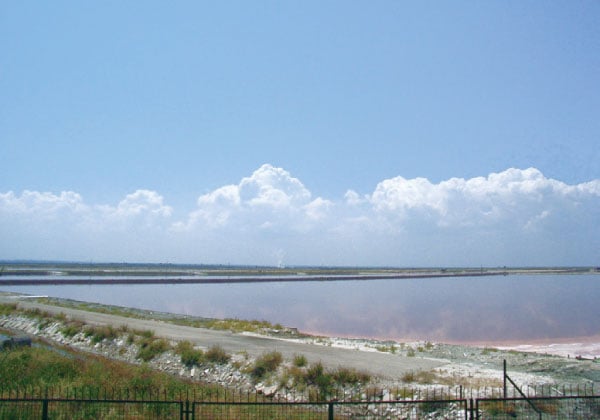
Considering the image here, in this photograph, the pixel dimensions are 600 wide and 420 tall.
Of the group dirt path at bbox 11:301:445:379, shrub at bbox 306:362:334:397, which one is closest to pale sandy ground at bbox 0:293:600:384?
dirt path at bbox 11:301:445:379

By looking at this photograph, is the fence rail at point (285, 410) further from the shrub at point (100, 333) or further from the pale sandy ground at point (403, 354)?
the shrub at point (100, 333)

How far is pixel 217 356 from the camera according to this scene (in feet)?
58.5

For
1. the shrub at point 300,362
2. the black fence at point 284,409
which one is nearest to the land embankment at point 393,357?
the shrub at point 300,362

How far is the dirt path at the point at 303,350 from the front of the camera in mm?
16344

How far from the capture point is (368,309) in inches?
1697

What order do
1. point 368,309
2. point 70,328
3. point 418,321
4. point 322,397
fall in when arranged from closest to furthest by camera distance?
point 322,397, point 70,328, point 418,321, point 368,309

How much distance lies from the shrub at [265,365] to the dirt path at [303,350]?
1077 mm

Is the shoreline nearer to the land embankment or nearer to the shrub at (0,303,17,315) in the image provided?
the land embankment

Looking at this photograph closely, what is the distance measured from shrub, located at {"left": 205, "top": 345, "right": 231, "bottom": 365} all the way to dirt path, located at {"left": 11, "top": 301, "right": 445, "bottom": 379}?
943 millimetres

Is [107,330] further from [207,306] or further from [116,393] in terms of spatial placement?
[207,306]

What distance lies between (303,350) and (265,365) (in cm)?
360

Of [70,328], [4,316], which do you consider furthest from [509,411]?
[4,316]

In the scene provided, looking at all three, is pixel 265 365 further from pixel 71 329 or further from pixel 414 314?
A: pixel 414 314

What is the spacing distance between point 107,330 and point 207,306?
21961mm
